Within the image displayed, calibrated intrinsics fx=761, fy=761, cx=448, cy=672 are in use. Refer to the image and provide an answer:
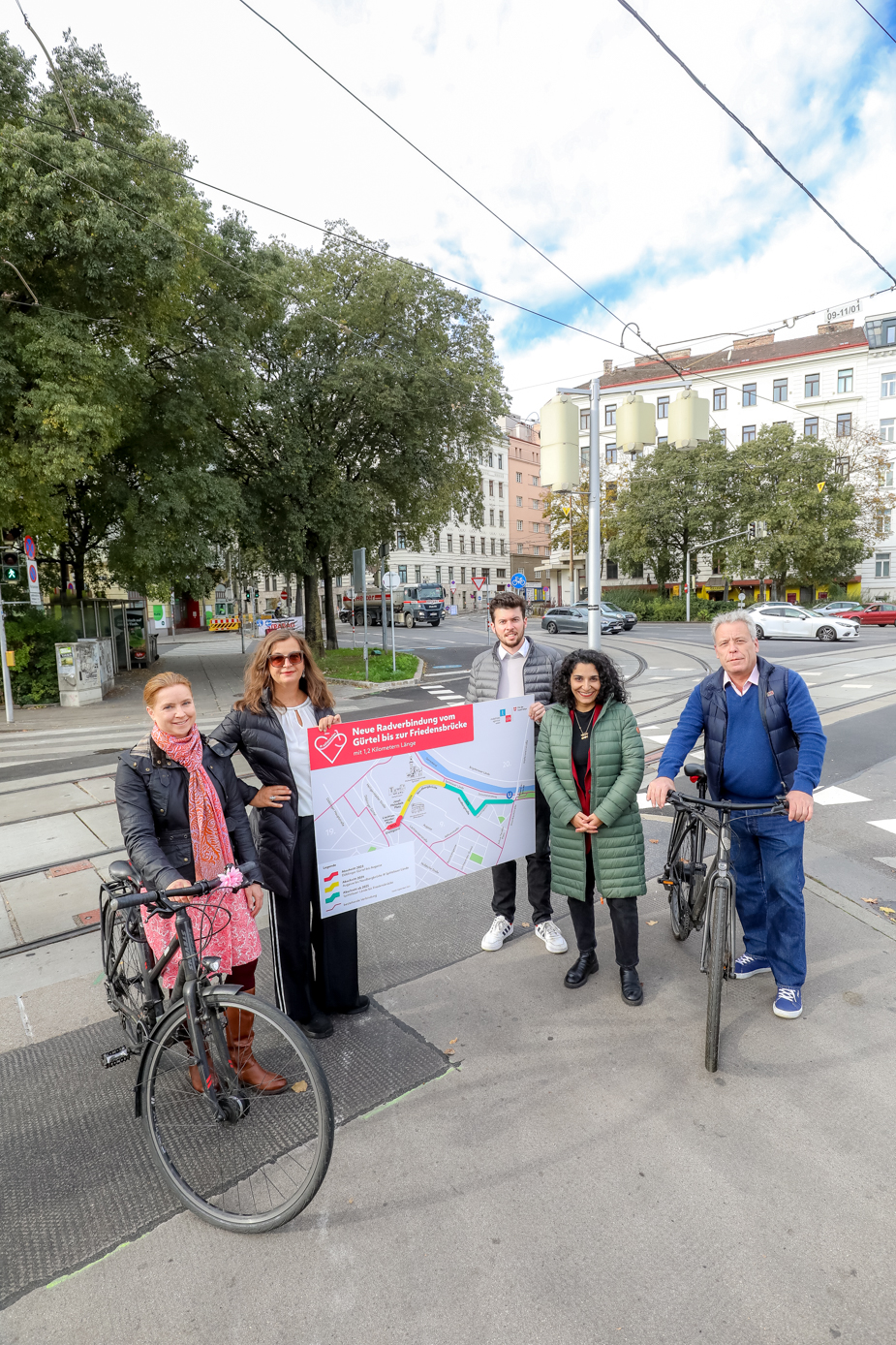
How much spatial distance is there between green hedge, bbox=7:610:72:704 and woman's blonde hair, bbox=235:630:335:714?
47.7ft

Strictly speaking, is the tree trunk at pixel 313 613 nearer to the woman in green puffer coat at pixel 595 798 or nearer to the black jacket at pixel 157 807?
the woman in green puffer coat at pixel 595 798

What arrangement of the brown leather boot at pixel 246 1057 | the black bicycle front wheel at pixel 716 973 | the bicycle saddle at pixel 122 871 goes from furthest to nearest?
the black bicycle front wheel at pixel 716 973, the bicycle saddle at pixel 122 871, the brown leather boot at pixel 246 1057

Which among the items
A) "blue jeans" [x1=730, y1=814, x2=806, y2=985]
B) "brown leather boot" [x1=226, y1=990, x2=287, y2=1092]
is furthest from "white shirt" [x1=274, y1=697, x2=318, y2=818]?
"blue jeans" [x1=730, y1=814, x2=806, y2=985]

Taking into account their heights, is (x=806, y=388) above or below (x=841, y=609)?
above

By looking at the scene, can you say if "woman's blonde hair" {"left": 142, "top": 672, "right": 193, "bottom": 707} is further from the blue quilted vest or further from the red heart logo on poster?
the blue quilted vest

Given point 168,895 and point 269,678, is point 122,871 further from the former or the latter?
point 269,678

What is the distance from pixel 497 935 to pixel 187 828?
6.96ft

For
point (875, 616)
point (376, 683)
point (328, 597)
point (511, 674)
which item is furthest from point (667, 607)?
point (511, 674)

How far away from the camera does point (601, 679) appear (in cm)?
369

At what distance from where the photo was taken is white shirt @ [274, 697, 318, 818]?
333 centimetres

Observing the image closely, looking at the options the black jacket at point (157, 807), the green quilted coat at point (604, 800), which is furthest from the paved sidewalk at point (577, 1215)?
the black jacket at point (157, 807)

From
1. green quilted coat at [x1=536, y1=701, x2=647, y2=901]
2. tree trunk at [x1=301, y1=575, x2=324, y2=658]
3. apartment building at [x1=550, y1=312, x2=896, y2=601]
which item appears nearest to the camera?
green quilted coat at [x1=536, y1=701, x2=647, y2=901]

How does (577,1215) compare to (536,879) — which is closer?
(577,1215)

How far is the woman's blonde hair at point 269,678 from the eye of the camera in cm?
327
